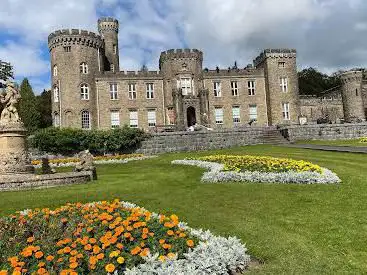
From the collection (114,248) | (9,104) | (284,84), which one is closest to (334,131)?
(284,84)

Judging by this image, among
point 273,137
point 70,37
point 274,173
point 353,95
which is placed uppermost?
point 70,37

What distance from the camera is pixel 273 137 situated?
40.3 m

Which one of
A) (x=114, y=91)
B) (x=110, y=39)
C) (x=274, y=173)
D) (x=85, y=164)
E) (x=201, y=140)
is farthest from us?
(x=110, y=39)

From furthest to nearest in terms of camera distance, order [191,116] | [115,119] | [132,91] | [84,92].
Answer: [191,116] < [132,91] < [115,119] < [84,92]

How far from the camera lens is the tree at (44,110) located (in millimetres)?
70938

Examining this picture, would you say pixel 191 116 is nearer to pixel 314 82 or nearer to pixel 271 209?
pixel 271 209

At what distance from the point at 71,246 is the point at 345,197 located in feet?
25.3

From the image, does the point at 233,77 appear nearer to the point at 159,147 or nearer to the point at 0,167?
the point at 159,147

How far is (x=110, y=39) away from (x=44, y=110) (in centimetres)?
2430

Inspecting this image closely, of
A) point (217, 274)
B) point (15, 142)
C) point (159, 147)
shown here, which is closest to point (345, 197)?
point (217, 274)

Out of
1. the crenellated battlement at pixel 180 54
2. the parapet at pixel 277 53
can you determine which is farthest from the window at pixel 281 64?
the crenellated battlement at pixel 180 54

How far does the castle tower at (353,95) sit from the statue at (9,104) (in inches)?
2019

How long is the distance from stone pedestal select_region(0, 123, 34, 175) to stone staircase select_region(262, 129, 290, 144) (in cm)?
2705

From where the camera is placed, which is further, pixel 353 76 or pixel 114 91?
pixel 353 76
